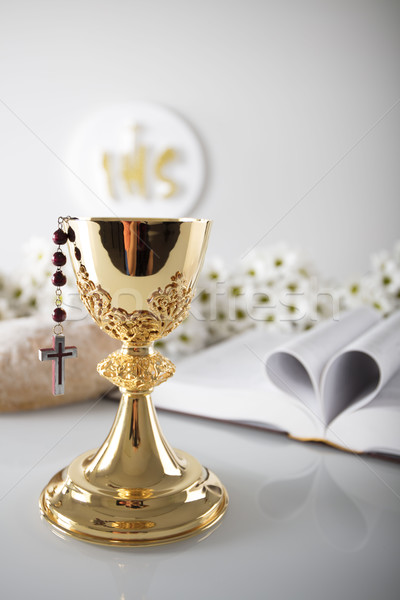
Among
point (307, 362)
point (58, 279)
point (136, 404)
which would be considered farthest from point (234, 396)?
point (58, 279)

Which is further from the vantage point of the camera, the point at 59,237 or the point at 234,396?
the point at 234,396

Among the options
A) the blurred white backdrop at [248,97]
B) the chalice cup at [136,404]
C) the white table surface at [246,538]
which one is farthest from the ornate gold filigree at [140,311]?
the blurred white backdrop at [248,97]

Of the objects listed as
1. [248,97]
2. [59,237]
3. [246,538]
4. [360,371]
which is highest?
[248,97]

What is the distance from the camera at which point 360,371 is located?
0.96 meters

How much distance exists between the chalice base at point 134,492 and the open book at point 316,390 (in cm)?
20

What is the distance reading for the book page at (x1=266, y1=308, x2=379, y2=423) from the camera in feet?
2.77

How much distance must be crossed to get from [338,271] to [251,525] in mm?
1896

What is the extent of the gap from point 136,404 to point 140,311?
136mm

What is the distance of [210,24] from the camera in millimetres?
2428

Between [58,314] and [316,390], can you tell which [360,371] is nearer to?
[316,390]

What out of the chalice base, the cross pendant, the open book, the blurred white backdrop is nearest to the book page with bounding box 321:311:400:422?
the open book

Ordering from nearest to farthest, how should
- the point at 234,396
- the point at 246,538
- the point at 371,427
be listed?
the point at 246,538 → the point at 371,427 → the point at 234,396

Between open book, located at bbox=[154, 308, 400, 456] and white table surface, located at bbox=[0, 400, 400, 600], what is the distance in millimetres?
43

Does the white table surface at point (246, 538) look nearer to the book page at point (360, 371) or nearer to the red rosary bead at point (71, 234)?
the book page at point (360, 371)
